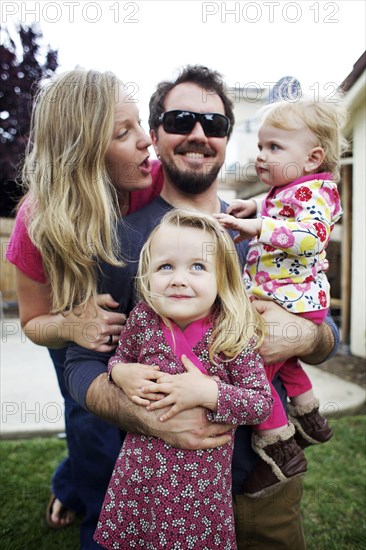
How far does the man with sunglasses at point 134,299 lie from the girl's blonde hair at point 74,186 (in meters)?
0.13

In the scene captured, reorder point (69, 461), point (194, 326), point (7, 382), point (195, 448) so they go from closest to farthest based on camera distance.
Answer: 1. point (195, 448)
2. point (194, 326)
3. point (69, 461)
4. point (7, 382)

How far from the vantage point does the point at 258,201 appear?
2316 mm

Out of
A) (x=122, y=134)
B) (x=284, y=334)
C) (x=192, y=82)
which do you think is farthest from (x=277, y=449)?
(x=192, y=82)

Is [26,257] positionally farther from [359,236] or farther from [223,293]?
[359,236]

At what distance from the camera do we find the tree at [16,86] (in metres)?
9.67

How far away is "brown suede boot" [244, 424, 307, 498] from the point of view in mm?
1962

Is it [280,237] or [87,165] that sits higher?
[87,165]

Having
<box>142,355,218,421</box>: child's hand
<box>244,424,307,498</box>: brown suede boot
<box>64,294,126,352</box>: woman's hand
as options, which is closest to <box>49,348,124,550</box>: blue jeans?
<box>64,294,126,352</box>: woman's hand

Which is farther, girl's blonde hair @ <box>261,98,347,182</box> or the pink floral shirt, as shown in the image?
girl's blonde hair @ <box>261,98,347,182</box>

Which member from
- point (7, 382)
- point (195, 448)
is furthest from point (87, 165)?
point (7, 382)

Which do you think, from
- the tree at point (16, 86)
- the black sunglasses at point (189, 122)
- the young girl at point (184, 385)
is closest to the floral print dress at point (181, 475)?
the young girl at point (184, 385)

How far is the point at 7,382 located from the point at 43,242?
3.89 metres

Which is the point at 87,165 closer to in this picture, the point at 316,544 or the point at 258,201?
the point at 258,201

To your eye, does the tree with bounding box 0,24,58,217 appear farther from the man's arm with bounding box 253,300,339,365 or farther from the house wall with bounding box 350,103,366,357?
the man's arm with bounding box 253,300,339,365
